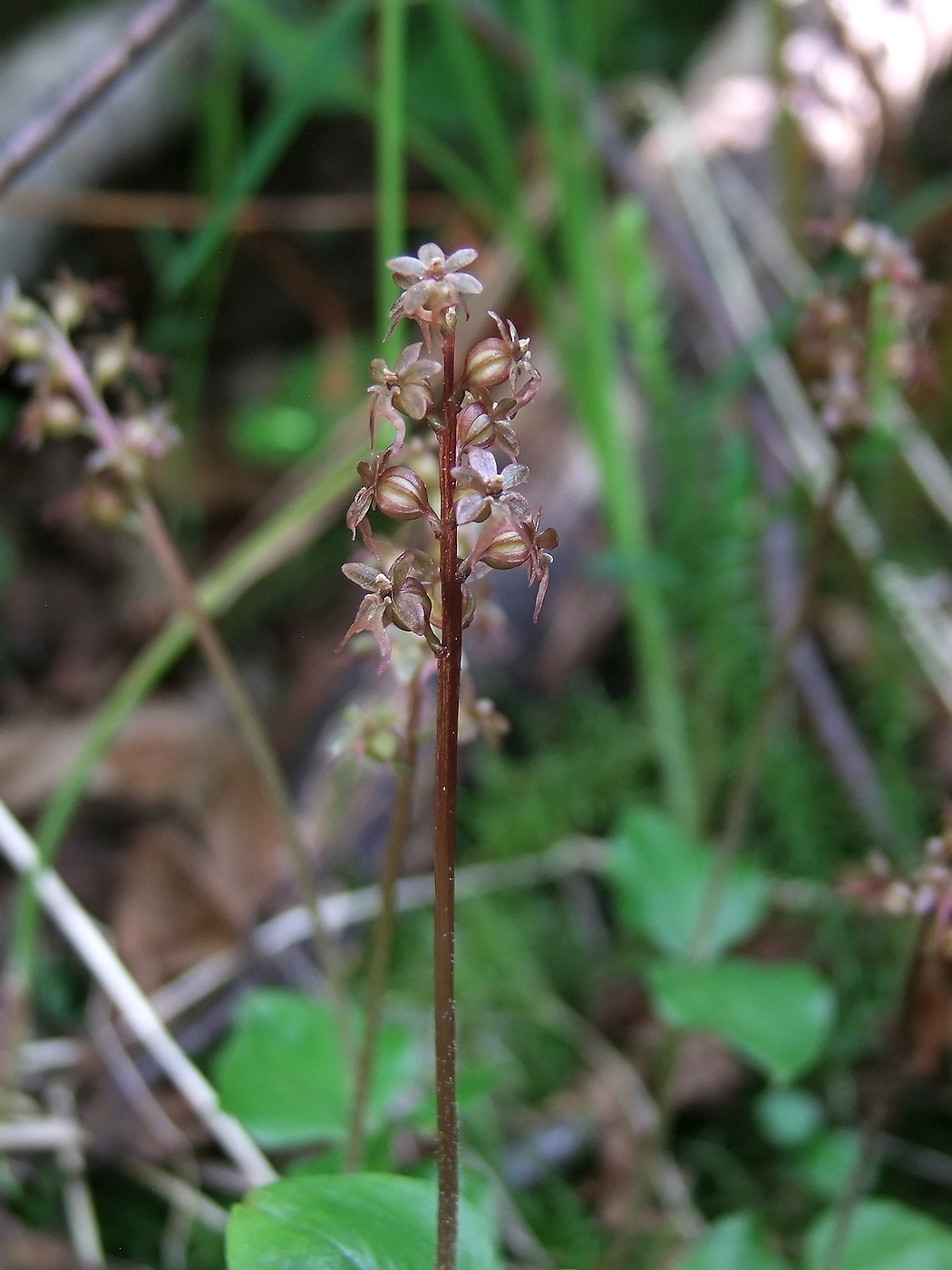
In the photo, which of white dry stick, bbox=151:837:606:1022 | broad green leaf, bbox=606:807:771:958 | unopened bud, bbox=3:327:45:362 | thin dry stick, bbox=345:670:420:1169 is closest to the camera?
thin dry stick, bbox=345:670:420:1169

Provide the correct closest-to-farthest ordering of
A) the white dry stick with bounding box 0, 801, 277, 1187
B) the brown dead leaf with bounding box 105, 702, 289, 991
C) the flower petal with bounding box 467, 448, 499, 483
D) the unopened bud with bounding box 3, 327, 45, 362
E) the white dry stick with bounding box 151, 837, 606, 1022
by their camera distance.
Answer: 1. the flower petal with bounding box 467, 448, 499, 483
2. the unopened bud with bounding box 3, 327, 45, 362
3. the white dry stick with bounding box 0, 801, 277, 1187
4. the white dry stick with bounding box 151, 837, 606, 1022
5. the brown dead leaf with bounding box 105, 702, 289, 991

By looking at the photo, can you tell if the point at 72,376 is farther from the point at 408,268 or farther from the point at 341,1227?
the point at 341,1227

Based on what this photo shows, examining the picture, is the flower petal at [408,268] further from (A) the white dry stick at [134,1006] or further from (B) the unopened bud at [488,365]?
(A) the white dry stick at [134,1006]

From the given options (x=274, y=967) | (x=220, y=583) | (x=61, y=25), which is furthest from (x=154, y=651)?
(x=61, y=25)

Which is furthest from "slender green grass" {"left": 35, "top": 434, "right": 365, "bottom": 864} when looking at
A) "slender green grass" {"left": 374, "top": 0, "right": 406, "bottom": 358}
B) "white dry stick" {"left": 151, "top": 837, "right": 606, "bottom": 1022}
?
Answer: "white dry stick" {"left": 151, "top": 837, "right": 606, "bottom": 1022}

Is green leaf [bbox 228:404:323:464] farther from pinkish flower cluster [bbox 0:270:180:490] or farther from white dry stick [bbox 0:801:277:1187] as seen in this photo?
pinkish flower cluster [bbox 0:270:180:490]
